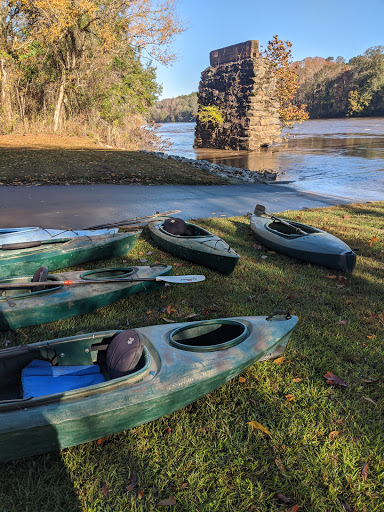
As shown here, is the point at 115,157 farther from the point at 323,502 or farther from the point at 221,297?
the point at 323,502

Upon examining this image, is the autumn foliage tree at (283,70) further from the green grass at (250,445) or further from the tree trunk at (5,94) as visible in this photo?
the green grass at (250,445)

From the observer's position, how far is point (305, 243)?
543cm

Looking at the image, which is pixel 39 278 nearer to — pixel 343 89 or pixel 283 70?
pixel 283 70

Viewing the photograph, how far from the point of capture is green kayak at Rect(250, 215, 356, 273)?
16.6 feet

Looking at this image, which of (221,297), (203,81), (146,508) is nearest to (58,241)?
(221,297)

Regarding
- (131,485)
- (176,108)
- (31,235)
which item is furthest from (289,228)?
(176,108)

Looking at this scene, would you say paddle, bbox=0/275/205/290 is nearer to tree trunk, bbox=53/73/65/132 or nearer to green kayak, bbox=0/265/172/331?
green kayak, bbox=0/265/172/331

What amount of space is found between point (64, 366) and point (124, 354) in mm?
581

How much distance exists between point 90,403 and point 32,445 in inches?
17.4

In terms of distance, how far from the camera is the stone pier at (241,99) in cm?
2623

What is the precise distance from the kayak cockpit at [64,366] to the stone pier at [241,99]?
26.3 m

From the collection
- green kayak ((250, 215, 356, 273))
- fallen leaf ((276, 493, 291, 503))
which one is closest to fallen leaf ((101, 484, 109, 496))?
fallen leaf ((276, 493, 291, 503))

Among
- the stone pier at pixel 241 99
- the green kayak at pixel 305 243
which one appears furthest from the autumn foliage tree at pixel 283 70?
the green kayak at pixel 305 243

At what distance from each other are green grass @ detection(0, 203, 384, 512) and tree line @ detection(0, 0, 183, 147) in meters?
17.8
